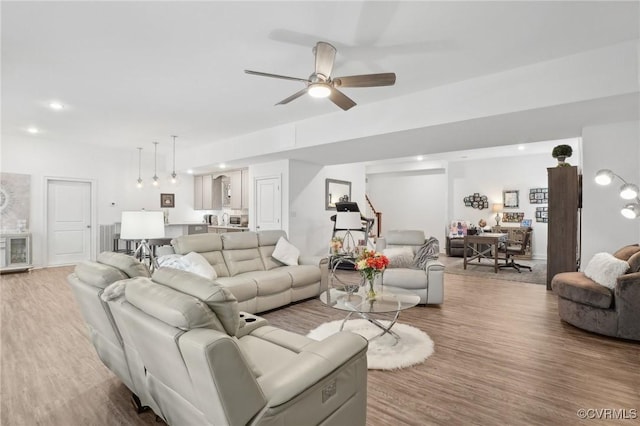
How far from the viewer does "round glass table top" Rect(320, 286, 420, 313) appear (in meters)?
2.79

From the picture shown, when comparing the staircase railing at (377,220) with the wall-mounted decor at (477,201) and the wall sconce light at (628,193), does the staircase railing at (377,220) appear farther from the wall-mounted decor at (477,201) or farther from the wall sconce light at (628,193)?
the wall sconce light at (628,193)

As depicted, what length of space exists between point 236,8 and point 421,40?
5.43 feet

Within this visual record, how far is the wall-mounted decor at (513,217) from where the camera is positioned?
8672 millimetres

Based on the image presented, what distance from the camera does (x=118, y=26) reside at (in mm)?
2746

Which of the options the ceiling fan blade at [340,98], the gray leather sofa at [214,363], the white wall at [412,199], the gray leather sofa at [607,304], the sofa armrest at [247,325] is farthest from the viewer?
the white wall at [412,199]

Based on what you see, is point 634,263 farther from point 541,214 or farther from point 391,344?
point 541,214

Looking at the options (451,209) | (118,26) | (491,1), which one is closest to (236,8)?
(118,26)

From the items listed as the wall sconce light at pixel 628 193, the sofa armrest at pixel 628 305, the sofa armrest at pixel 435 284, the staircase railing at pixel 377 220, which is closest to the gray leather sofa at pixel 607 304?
the sofa armrest at pixel 628 305

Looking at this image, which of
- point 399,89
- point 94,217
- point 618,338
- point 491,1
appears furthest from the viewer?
point 94,217

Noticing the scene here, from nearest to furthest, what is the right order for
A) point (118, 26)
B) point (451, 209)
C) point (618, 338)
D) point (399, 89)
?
point (118, 26) < point (618, 338) < point (399, 89) < point (451, 209)

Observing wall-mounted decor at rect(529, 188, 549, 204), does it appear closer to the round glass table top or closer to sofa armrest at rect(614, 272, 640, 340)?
sofa armrest at rect(614, 272, 640, 340)

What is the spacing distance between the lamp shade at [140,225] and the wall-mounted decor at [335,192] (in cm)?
482

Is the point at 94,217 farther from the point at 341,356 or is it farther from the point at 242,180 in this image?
the point at 341,356

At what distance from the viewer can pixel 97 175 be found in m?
7.54
